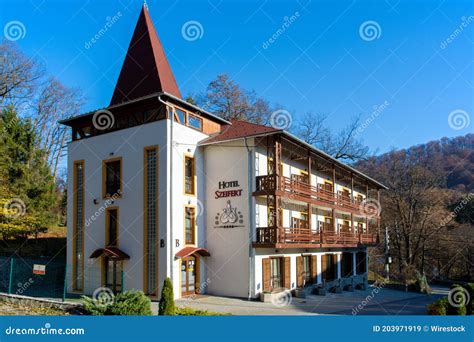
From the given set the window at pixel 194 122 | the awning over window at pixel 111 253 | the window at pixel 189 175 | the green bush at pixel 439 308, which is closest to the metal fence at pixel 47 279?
the awning over window at pixel 111 253

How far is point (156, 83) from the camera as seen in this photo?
21797mm

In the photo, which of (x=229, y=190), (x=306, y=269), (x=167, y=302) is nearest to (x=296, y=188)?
(x=229, y=190)

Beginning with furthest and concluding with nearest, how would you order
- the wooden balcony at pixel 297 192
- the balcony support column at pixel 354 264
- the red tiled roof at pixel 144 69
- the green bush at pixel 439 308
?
1. the balcony support column at pixel 354 264
2. the red tiled roof at pixel 144 69
3. the wooden balcony at pixel 297 192
4. the green bush at pixel 439 308

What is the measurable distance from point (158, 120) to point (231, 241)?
6.51 meters

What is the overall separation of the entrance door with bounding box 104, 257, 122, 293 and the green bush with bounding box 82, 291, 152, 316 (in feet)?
22.2

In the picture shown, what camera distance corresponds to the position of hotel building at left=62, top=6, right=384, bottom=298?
1953 centimetres

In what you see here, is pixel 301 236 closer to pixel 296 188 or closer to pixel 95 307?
pixel 296 188

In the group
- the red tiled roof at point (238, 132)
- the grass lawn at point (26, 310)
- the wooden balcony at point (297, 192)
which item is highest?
the red tiled roof at point (238, 132)

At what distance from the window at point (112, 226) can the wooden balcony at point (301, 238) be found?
6663mm

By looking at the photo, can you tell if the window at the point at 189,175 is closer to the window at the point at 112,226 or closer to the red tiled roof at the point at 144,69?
the window at the point at 112,226

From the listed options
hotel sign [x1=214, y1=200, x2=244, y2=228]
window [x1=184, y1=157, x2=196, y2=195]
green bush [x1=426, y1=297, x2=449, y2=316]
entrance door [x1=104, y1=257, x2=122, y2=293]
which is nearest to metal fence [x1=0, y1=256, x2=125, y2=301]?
entrance door [x1=104, y1=257, x2=122, y2=293]

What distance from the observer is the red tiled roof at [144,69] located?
2212 centimetres

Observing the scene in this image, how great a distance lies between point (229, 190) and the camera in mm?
20938

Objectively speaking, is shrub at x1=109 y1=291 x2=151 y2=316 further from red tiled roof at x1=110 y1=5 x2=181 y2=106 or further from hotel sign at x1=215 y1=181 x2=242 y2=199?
red tiled roof at x1=110 y1=5 x2=181 y2=106
